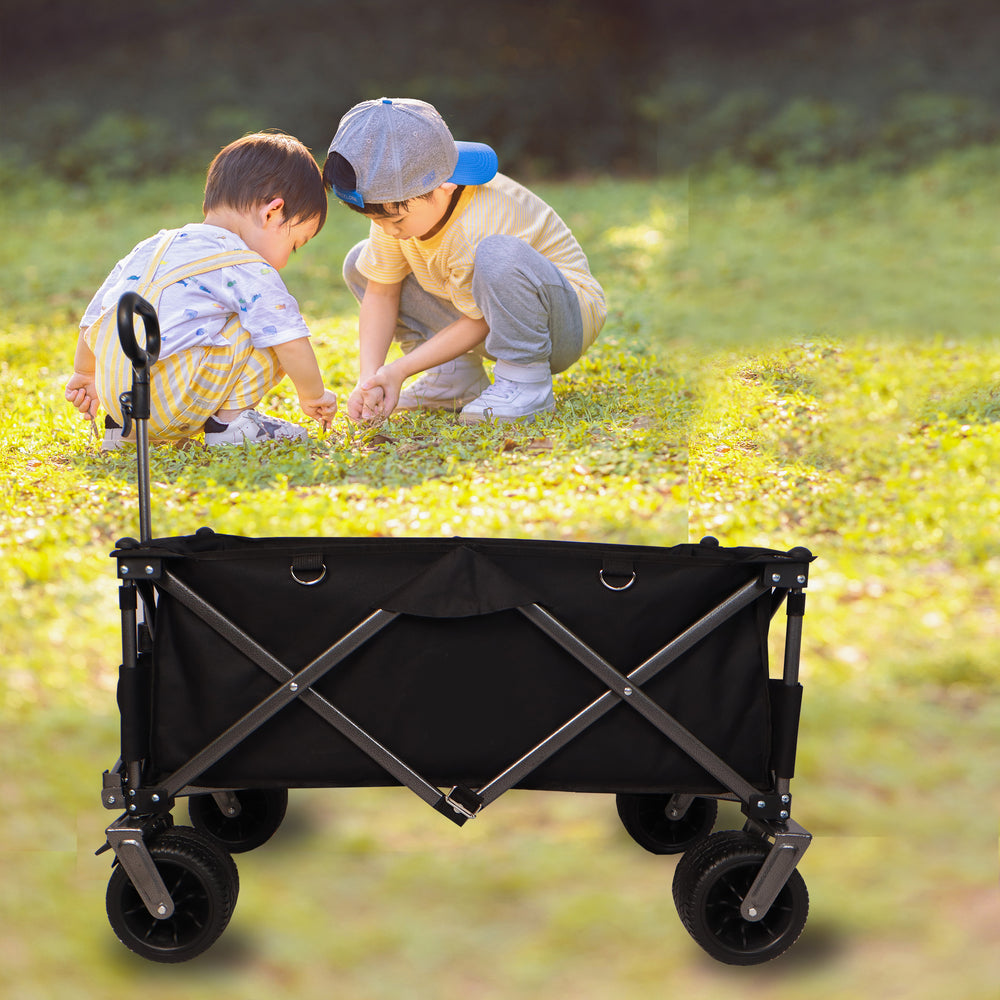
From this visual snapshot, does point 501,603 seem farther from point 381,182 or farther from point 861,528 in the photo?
point 861,528

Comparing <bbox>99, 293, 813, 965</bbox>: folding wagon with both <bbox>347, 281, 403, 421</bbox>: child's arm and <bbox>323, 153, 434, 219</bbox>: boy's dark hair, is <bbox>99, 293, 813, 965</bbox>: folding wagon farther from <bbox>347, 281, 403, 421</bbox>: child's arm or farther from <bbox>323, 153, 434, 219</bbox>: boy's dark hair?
<bbox>347, 281, 403, 421</bbox>: child's arm

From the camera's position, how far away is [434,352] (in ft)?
8.39

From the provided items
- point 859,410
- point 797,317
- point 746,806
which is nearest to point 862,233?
point 797,317

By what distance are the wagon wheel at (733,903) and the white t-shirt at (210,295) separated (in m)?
1.25

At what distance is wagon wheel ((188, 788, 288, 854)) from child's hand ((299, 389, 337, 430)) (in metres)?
0.87

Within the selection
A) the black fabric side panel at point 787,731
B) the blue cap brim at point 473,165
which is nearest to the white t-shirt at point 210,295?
the blue cap brim at point 473,165

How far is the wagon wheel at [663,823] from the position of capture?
1857mm

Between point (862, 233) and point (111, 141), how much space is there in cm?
306

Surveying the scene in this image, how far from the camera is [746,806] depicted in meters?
1.59

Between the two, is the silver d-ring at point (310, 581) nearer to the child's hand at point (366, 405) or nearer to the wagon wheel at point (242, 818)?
the wagon wheel at point (242, 818)

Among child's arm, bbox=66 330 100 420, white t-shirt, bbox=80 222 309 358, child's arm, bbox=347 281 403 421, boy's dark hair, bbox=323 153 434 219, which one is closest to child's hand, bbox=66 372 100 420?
child's arm, bbox=66 330 100 420

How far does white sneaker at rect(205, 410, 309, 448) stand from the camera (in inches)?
96.5

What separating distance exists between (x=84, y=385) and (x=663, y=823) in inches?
56.7

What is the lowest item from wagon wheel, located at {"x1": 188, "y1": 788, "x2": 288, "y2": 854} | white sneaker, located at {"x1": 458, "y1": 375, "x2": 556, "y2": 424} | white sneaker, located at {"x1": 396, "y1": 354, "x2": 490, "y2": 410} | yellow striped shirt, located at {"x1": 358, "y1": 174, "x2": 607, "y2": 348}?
wagon wheel, located at {"x1": 188, "y1": 788, "x2": 288, "y2": 854}
